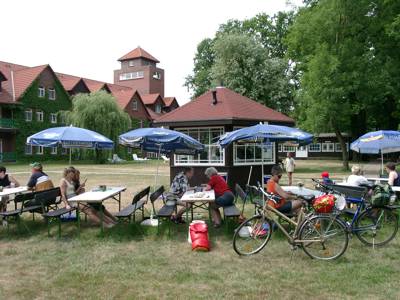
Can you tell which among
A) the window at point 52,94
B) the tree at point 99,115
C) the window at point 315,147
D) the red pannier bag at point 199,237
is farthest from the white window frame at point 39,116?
the red pannier bag at point 199,237

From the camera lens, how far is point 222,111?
1514 cm

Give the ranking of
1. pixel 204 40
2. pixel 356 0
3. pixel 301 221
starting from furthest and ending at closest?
pixel 204 40 → pixel 356 0 → pixel 301 221

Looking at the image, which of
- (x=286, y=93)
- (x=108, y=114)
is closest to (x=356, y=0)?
(x=286, y=93)

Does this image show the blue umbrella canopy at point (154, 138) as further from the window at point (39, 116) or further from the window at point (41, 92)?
the window at point (41, 92)

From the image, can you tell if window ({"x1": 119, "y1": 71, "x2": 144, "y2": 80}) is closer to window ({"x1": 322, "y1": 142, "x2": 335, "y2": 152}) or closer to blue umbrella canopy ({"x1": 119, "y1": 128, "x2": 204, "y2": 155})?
window ({"x1": 322, "y1": 142, "x2": 335, "y2": 152})

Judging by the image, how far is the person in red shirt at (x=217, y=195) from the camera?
8367 millimetres

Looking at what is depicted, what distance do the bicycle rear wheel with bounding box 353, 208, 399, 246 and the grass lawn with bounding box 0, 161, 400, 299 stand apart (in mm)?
194

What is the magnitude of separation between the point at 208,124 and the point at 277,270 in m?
9.60

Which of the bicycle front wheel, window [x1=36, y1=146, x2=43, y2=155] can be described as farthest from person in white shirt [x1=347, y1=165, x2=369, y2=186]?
window [x1=36, y1=146, x2=43, y2=155]

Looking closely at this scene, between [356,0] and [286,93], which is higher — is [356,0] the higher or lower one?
the higher one

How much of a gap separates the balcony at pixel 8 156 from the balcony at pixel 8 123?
7.52 ft

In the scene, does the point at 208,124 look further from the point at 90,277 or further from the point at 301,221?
the point at 90,277

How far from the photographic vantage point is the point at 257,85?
1293 inches

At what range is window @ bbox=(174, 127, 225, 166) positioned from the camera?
14.8 metres
